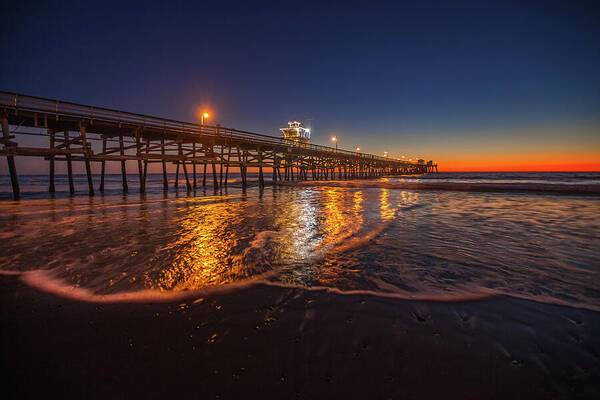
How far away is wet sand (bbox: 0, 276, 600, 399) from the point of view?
165 centimetres

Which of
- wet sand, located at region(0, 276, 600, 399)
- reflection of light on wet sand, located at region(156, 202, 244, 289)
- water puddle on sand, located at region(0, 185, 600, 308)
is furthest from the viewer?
reflection of light on wet sand, located at region(156, 202, 244, 289)

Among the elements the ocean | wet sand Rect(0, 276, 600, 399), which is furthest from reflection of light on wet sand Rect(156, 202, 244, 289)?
wet sand Rect(0, 276, 600, 399)

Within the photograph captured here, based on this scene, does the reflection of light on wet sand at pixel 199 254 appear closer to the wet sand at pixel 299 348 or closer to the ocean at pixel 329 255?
the ocean at pixel 329 255

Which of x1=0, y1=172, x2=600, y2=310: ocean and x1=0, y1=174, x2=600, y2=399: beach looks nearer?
x1=0, y1=174, x2=600, y2=399: beach

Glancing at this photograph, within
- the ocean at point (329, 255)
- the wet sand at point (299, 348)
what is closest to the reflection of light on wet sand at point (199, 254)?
the ocean at point (329, 255)

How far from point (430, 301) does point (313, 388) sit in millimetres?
1834

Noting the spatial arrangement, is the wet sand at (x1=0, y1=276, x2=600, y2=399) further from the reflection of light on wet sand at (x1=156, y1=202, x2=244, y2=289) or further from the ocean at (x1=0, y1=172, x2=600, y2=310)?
the reflection of light on wet sand at (x1=156, y1=202, x2=244, y2=289)

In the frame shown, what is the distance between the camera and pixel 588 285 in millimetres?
3148

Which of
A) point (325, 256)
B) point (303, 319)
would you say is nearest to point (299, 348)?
point (303, 319)

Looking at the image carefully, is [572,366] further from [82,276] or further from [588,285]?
[82,276]

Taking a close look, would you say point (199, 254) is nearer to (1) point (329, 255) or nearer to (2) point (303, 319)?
(1) point (329, 255)

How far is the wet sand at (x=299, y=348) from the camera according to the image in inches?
64.8

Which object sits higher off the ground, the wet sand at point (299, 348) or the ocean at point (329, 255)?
the ocean at point (329, 255)

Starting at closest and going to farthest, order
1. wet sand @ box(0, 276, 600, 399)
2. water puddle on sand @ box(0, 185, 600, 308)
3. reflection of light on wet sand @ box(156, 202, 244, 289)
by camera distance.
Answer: wet sand @ box(0, 276, 600, 399) < water puddle on sand @ box(0, 185, 600, 308) < reflection of light on wet sand @ box(156, 202, 244, 289)
